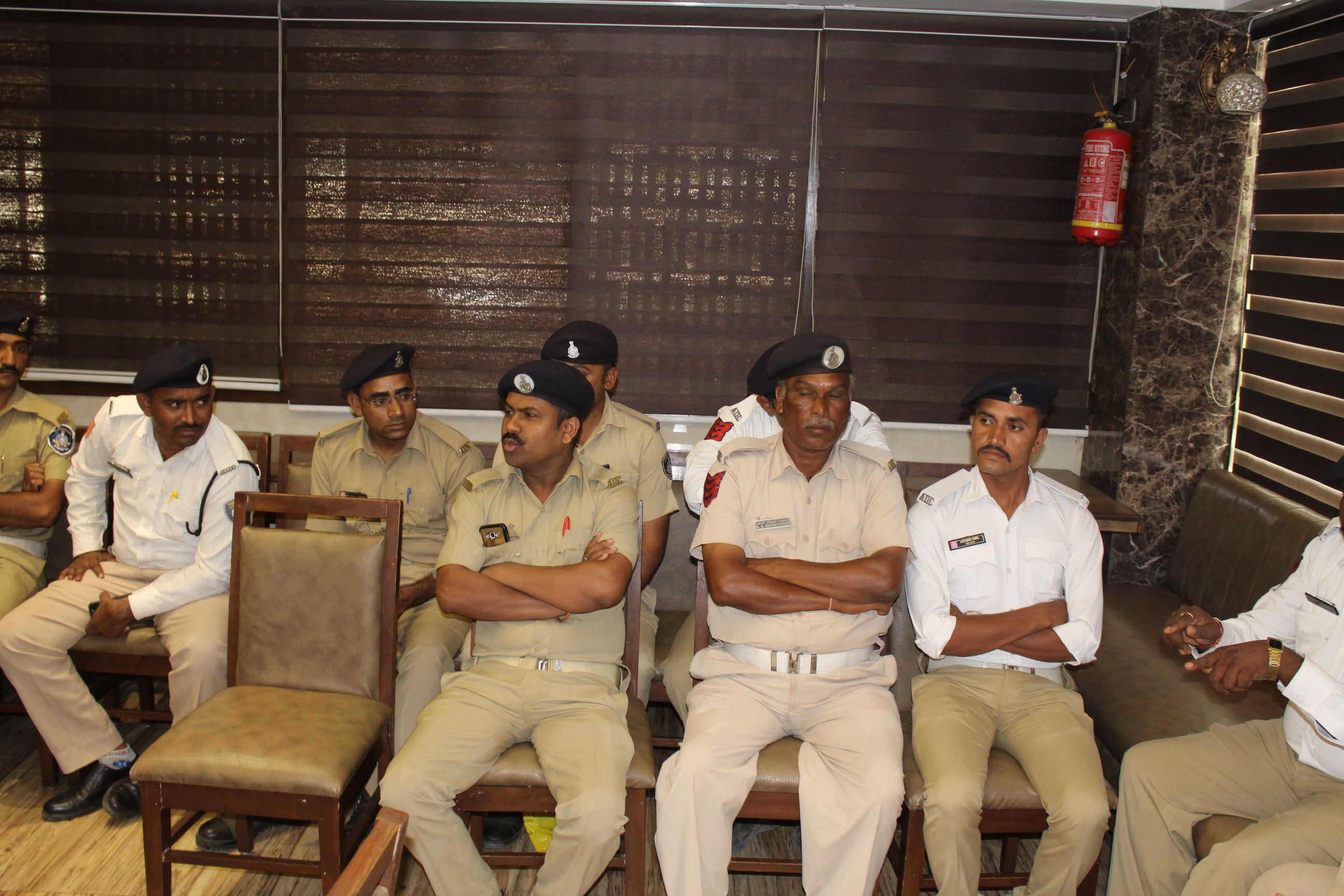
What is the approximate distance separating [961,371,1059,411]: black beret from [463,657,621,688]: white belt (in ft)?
4.34

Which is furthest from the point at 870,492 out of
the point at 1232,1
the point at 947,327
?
the point at 1232,1

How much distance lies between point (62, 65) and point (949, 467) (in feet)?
13.7

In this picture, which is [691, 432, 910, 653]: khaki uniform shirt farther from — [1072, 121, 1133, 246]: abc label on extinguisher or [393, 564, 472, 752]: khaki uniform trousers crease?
[1072, 121, 1133, 246]: abc label on extinguisher

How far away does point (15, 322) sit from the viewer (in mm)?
3512

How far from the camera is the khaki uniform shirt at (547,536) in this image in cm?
264

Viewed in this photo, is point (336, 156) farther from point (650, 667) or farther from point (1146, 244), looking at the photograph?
point (1146, 244)

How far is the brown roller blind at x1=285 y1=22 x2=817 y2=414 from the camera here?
4.05 meters

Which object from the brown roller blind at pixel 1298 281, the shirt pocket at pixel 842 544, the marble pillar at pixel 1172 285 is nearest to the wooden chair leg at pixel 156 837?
the shirt pocket at pixel 842 544

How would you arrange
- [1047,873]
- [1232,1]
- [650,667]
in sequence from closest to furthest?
[1047,873] → [650,667] → [1232,1]

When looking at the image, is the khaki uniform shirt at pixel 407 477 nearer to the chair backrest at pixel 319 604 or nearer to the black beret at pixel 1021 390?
the chair backrest at pixel 319 604

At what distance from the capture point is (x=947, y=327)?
418 cm

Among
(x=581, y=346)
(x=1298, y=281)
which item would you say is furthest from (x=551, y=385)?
(x=1298, y=281)

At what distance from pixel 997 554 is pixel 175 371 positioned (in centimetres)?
259

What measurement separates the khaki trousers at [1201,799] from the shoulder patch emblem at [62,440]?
3.71 m
